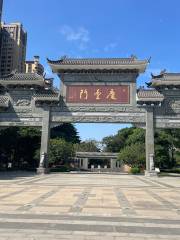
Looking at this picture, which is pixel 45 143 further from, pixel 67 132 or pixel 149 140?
pixel 67 132

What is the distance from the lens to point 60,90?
30312 millimetres

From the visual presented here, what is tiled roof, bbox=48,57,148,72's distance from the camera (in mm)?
29234

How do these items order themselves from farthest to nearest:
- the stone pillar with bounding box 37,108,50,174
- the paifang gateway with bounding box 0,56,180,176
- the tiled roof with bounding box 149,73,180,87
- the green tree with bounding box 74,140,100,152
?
the green tree with bounding box 74,140,100,152
the tiled roof with bounding box 149,73,180,87
the paifang gateway with bounding box 0,56,180,176
the stone pillar with bounding box 37,108,50,174

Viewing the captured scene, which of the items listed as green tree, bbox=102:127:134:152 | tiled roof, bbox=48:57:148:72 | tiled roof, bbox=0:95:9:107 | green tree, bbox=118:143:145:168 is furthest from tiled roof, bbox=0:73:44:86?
green tree, bbox=102:127:134:152

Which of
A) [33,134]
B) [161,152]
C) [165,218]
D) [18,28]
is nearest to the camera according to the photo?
[165,218]

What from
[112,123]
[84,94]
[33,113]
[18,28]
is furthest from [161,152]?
[18,28]

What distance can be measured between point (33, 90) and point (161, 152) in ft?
52.0

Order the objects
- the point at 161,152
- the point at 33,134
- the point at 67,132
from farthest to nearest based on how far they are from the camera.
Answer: the point at 67,132
the point at 33,134
the point at 161,152

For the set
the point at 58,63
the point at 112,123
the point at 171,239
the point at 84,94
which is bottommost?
the point at 171,239

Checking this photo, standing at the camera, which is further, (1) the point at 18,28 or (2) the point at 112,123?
(1) the point at 18,28

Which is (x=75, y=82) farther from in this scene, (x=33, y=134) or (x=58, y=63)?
(x=33, y=134)

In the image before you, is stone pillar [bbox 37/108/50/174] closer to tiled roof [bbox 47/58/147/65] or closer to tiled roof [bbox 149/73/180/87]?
tiled roof [bbox 47/58/147/65]

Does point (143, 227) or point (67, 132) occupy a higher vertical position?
point (67, 132)

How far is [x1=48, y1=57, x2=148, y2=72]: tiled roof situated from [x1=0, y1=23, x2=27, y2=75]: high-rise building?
193 feet
